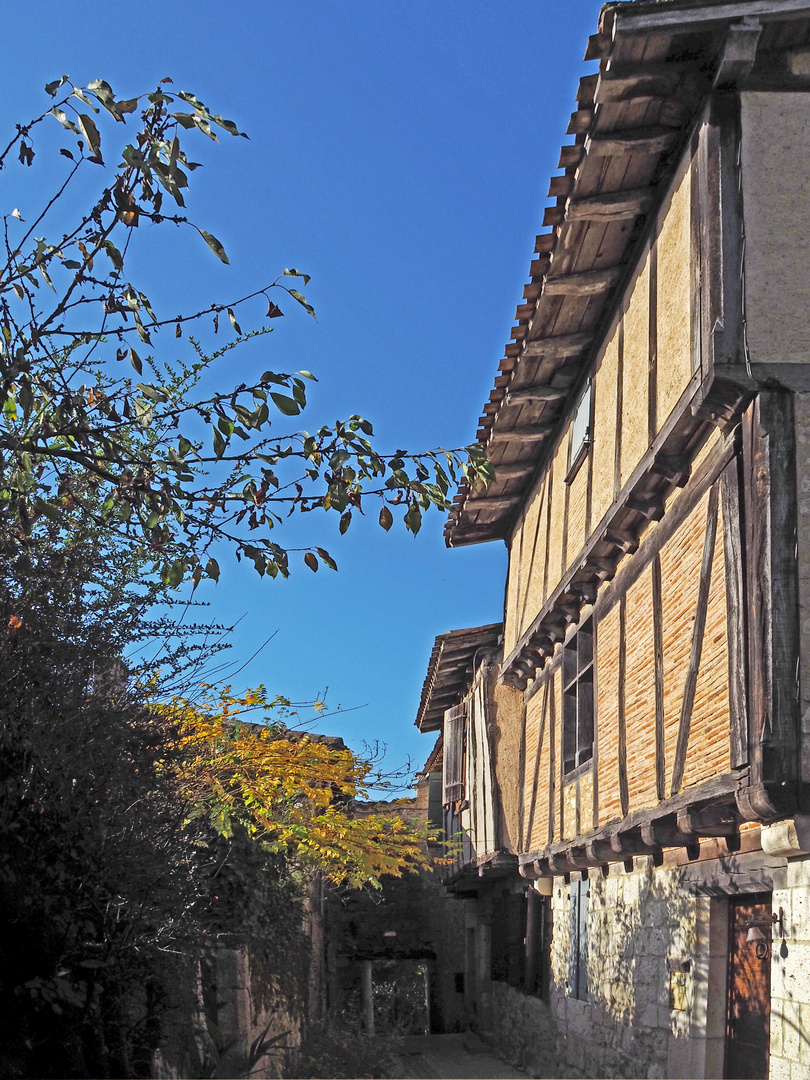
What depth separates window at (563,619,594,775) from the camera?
30.1ft

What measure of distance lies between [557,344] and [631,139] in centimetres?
243

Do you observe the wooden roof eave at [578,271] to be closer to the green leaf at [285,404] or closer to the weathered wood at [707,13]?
the weathered wood at [707,13]

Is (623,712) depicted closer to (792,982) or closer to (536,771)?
(792,982)

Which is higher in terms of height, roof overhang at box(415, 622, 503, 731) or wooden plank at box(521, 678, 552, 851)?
roof overhang at box(415, 622, 503, 731)

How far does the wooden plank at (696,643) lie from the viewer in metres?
6.05

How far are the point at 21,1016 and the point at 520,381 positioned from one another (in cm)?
699

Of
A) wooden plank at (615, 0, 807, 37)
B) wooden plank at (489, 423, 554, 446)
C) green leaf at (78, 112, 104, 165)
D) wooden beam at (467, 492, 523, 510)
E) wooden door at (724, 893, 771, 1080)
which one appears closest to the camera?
green leaf at (78, 112, 104, 165)

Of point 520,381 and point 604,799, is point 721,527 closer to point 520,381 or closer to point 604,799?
point 604,799

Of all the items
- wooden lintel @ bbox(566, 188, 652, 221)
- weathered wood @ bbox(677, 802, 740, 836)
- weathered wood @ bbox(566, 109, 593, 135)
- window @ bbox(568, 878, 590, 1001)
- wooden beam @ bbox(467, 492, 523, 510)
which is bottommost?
window @ bbox(568, 878, 590, 1001)

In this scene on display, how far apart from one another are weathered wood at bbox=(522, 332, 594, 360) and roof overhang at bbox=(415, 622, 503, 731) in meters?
6.05

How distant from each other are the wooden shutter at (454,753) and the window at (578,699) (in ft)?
20.8

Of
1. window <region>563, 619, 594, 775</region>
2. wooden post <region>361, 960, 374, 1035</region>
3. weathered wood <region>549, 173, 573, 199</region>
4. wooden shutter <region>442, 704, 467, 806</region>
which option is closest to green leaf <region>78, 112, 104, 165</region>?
weathered wood <region>549, 173, 573, 199</region>

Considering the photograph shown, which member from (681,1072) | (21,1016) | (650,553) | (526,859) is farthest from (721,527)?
(526,859)

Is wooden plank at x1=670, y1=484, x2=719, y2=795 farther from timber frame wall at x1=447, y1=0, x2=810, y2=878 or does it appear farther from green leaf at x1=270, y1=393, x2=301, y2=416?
green leaf at x1=270, y1=393, x2=301, y2=416
